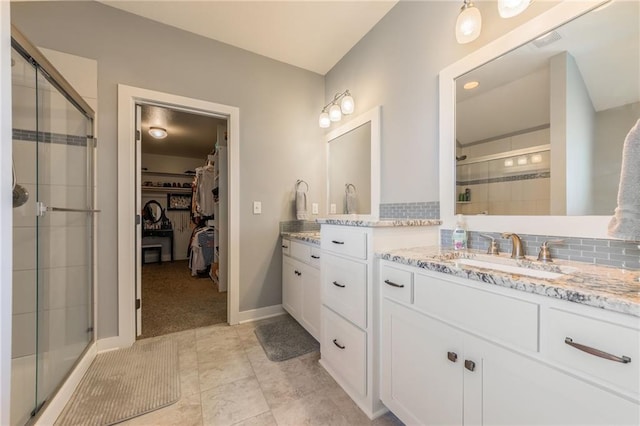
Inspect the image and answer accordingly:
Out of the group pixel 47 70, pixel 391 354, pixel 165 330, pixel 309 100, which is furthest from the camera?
pixel 309 100

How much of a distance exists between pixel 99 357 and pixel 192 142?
3897 millimetres

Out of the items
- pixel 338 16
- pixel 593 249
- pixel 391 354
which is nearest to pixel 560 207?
pixel 593 249

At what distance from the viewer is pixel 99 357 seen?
1762mm

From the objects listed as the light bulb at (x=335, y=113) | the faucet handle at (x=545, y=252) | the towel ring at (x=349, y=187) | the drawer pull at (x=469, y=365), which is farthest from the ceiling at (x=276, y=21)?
the drawer pull at (x=469, y=365)

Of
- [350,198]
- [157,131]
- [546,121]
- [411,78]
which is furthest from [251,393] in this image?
[157,131]

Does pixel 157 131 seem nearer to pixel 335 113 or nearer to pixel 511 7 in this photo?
pixel 335 113

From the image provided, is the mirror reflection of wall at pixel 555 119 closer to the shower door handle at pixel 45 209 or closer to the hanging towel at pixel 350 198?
the hanging towel at pixel 350 198

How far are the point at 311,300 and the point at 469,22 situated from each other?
2.01 meters

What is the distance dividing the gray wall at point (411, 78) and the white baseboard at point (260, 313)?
5.08 ft

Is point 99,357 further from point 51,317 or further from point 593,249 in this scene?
point 593,249

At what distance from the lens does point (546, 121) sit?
1.14 meters

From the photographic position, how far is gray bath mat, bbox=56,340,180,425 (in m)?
1.26

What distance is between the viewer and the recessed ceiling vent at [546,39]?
43.0 inches

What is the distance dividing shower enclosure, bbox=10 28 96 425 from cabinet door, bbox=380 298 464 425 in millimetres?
1683
